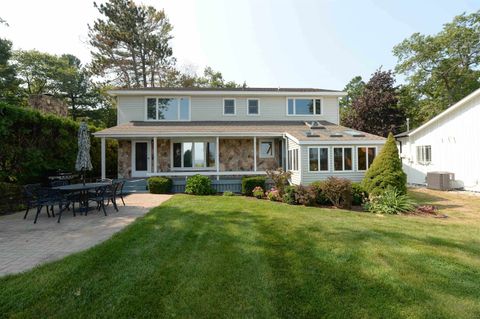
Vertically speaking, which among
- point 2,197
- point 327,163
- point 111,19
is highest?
point 111,19

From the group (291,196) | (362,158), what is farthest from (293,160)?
(291,196)

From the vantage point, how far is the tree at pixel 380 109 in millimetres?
24766

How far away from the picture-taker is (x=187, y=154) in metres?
16.6

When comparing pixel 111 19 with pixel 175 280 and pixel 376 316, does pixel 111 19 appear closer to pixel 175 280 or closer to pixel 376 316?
pixel 175 280

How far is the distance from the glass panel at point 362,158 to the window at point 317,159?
177 centimetres

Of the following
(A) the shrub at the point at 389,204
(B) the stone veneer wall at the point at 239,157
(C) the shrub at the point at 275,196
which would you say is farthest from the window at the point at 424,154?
(C) the shrub at the point at 275,196

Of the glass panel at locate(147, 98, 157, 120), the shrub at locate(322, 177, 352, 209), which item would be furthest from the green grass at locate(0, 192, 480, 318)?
the glass panel at locate(147, 98, 157, 120)

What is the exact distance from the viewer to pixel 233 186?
13.8 meters

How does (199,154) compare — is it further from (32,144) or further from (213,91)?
(32,144)

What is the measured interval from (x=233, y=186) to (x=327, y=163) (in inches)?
201

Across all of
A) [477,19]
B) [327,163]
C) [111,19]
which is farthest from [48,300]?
[477,19]

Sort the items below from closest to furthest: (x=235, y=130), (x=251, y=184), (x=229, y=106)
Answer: (x=251, y=184), (x=235, y=130), (x=229, y=106)

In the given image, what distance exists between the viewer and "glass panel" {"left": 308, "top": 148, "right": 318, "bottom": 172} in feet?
41.6

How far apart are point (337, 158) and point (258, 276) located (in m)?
10.3
